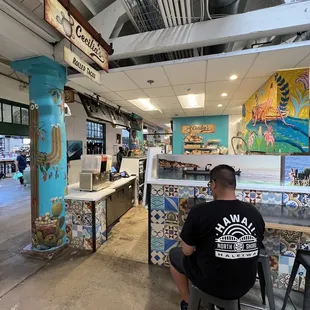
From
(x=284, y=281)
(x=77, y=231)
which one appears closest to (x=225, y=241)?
(x=284, y=281)

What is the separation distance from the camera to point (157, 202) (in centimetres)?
260

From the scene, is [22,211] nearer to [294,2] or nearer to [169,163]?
[169,163]

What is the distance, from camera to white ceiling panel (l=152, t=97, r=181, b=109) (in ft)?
15.3

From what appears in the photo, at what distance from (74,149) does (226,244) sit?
5.58 metres

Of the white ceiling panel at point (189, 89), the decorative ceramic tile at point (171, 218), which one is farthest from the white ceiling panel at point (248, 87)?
the decorative ceramic tile at point (171, 218)

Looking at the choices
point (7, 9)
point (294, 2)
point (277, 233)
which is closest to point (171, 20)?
point (294, 2)

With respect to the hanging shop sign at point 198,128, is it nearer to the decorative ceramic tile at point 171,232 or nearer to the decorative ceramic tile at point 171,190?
the decorative ceramic tile at point 171,190

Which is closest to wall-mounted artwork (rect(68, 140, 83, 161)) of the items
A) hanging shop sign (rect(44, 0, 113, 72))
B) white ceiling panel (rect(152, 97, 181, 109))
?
white ceiling panel (rect(152, 97, 181, 109))

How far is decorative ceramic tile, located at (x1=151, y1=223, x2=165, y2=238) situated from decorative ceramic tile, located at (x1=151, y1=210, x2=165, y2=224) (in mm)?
53

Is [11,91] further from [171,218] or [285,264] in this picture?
[285,264]

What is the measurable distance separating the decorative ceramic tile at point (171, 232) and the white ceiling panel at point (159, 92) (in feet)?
8.48

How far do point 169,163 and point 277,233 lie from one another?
1.47 metres

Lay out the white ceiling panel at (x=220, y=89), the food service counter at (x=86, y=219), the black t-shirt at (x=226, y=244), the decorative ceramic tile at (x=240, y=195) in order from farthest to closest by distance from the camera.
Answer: the white ceiling panel at (x=220, y=89) < the food service counter at (x=86, y=219) < the decorative ceramic tile at (x=240, y=195) < the black t-shirt at (x=226, y=244)

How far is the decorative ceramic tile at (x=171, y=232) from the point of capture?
2555 mm
